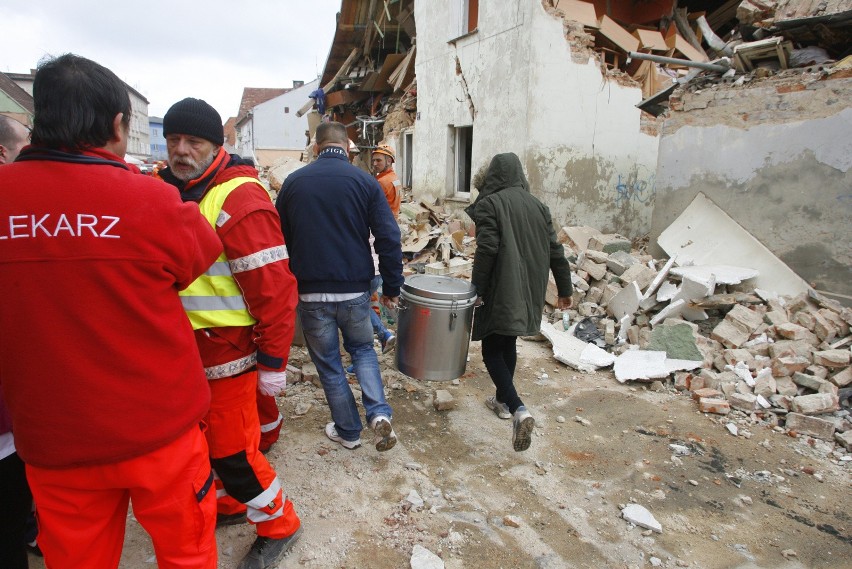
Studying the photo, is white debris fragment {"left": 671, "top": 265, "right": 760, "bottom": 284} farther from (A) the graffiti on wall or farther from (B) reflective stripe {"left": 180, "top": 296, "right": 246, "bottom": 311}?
(B) reflective stripe {"left": 180, "top": 296, "right": 246, "bottom": 311}

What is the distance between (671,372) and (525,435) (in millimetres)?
2266

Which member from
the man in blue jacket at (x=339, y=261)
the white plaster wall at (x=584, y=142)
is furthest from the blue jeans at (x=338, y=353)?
the white plaster wall at (x=584, y=142)

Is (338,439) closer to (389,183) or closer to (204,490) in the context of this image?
(204,490)

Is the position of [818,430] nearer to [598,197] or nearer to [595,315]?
[595,315]

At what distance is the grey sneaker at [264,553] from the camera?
2.33 m

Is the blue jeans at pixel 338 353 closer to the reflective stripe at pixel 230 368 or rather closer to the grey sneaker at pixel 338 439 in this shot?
the grey sneaker at pixel 338 439

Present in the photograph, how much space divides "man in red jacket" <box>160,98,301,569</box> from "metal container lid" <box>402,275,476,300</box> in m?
1.40

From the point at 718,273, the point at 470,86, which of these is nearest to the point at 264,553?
the point at 718,273

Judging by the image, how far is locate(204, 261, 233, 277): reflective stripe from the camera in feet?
6.74

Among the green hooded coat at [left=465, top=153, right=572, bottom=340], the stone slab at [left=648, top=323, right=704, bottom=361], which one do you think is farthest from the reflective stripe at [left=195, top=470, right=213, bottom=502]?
the stone slab at [left=648, top=323, right=704, bottom=361]

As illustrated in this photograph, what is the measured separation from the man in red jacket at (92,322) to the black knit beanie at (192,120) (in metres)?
0.59

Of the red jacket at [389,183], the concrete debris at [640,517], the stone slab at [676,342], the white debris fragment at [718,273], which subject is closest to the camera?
the concrete debris at [640,517]

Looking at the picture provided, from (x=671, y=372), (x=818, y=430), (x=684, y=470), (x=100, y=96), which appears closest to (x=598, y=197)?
(x=671, y=372)

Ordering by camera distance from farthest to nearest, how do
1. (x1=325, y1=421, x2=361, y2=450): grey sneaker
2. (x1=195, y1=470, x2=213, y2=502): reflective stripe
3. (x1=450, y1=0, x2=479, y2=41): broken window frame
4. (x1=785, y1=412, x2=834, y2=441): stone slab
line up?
(x1=450, y1=0, x2=479, y2=41): broken window frame, (x1=785, y1=412, x2=834, y2=441): stone slab, (x1=325, y1=421, x2=361, y2=450): grey sneaker, (x1=195, y1=470, x2=213, y2=502): reflective stripe
